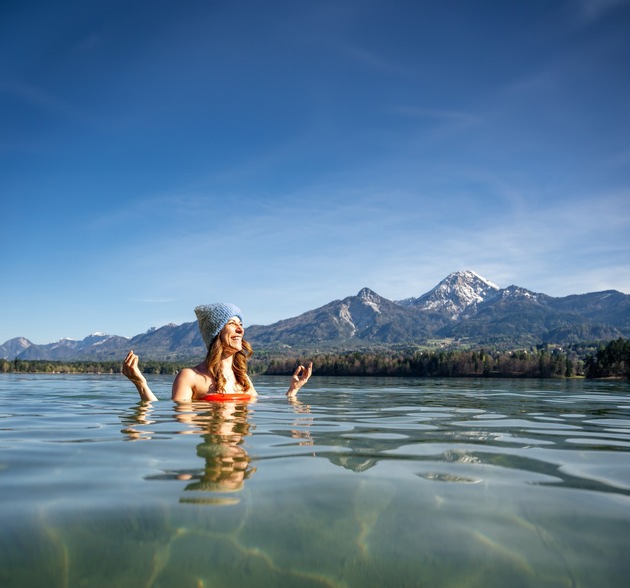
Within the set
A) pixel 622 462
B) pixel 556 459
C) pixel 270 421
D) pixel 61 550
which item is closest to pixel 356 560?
pixel 61 550

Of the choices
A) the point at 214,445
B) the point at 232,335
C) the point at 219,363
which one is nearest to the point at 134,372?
the point at 219,363

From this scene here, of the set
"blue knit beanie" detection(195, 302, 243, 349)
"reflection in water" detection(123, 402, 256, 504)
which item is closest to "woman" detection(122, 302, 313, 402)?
"blue knit beanie" detection(195, 302, 243, 349)

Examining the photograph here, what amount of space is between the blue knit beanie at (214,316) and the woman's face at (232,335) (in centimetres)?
10

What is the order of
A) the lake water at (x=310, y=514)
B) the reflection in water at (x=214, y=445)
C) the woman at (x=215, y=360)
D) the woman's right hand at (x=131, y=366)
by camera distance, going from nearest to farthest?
the lake water at (x=310, y=514) < the reflection in water at (x=214, y=445) < the woman's right hand at (x=131, y=366) < the woman at (x=215, y=360)

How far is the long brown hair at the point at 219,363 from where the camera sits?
35.6 ft

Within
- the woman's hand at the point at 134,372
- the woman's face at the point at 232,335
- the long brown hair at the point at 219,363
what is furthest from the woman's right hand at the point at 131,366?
the woman's face at the point at 232,335

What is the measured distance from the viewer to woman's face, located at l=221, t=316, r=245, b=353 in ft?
35.6

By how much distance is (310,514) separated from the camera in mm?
3143

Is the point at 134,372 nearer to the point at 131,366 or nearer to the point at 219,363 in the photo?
the point at 131,366

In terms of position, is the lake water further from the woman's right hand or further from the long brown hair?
the long brown hair

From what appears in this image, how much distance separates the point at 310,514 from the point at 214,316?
818 cm

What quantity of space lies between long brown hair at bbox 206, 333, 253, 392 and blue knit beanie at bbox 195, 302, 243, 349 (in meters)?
0.17

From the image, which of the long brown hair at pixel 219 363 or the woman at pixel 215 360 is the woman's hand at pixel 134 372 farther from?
the long brown hair at pixel 219 363

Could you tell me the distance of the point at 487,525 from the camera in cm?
295
